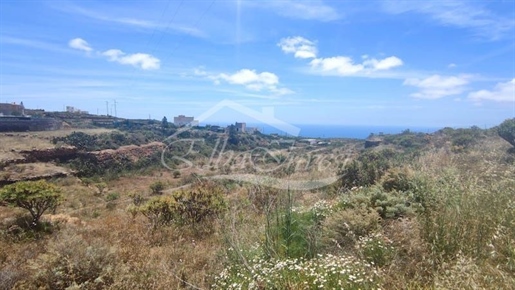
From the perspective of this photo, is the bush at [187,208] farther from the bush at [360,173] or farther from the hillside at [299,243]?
the bush at [360,173]

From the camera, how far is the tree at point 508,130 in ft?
50.8

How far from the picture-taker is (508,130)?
1645cm

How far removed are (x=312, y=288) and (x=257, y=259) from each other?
0.87 meters

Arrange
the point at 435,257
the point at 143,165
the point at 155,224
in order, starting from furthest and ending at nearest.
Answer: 1. the point at 143,165
2. the point at 155,224
3. the point at 435,257

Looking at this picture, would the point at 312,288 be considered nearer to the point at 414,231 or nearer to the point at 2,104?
the point at 414,231

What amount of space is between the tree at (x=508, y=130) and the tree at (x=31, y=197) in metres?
19.0

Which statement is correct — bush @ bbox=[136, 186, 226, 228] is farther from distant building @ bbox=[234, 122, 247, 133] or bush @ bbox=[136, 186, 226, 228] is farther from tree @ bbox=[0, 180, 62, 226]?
distant building @ bbox=[234, 122, 247, 133]

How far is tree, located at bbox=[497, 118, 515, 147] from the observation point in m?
15.5

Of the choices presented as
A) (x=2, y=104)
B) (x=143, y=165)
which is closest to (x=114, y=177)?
(x=143, y=165)

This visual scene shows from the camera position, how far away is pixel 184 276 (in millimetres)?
3662

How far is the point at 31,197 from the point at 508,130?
21.2 meters

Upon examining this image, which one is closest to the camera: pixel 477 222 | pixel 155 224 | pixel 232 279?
pixel 477 222

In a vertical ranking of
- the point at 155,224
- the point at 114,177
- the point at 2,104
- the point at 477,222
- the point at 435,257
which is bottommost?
the point at 114,177

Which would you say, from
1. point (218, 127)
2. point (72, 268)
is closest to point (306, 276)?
point (72, 268)
